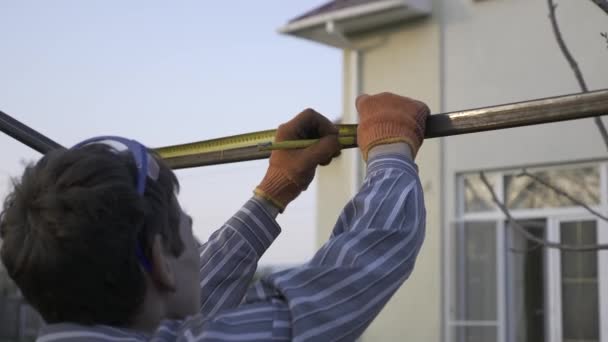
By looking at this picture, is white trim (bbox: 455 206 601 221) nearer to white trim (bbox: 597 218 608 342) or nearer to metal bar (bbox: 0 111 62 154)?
white trim (bbox: 597 218 608 342)

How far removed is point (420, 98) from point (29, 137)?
7465 millimetres

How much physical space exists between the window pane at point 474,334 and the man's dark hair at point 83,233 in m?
8.02

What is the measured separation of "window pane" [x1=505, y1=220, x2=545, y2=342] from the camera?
8922mm

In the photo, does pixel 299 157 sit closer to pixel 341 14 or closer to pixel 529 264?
pixel 529 264

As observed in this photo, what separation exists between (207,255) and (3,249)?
0.57 meters

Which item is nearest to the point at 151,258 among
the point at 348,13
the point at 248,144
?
the point at 248,144

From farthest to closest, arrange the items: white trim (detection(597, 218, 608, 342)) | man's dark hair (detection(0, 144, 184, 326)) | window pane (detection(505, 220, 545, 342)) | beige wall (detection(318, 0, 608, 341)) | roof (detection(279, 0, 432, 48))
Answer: roof (detection(279, 0, 432, 48)) < window pane (detection(505, 220, 545, 342)) < beige wall (detection(318, 0, 608, 341)) < white trim (detection(597, 218, 608, 342)) < man's dark hair (detection(0, 144, 184, 326))

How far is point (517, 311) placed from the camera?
9.10m

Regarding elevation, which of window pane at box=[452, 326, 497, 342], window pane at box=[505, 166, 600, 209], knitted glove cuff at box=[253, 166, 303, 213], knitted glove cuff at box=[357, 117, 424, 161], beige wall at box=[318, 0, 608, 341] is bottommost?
window pane at box=[452, 326, 497, 342]

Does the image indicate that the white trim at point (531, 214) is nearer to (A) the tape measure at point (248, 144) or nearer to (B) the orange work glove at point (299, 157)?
(A) the tape measure at point (248, 144)

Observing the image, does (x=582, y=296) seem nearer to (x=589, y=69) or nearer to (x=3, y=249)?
(x=589, y=69)

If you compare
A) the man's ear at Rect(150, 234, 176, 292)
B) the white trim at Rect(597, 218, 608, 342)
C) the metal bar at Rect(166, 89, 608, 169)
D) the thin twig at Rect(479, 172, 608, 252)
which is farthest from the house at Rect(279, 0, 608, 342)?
the man's ear at Rect(150, 234, 176, 292)

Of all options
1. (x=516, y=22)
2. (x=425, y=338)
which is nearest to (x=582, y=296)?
(x=425, y=338)

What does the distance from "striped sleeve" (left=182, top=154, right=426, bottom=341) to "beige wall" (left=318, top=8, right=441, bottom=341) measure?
26.0 ft
